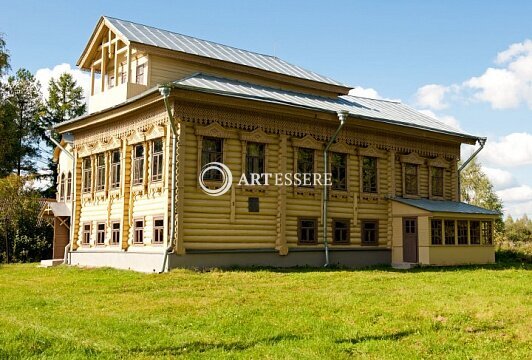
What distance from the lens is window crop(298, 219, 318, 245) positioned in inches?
973

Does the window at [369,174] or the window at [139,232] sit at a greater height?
the window at [369,174]

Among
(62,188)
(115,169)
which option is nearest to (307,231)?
(115,169)

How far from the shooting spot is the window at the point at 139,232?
2334cm

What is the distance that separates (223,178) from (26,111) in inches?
1254

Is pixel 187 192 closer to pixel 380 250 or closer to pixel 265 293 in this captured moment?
pixel 265 293

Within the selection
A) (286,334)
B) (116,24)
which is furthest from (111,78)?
(286,334)

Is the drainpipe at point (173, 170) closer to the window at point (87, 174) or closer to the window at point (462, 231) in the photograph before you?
the window at point (87, 174)

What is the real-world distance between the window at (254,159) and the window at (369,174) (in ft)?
19.0

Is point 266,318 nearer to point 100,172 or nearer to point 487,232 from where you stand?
point 100,172

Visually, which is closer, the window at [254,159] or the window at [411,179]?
the window at [254,159]

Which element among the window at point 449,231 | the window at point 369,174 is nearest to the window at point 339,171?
the window at point 369,174

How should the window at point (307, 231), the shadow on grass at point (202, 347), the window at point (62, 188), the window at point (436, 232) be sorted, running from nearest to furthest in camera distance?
the shadow on grass at point (202, 347)
the window at point (307, 231)
the window at point (436, 232)
the window at point (62, 188)

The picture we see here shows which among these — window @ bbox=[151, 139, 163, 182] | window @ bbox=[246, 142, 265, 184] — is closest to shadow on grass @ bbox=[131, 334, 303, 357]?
window @ bbox=[151, 139, 163, 182]

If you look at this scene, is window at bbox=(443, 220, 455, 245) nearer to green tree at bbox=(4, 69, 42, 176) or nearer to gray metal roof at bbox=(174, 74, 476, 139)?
Answer: gray metal roof at bbox=(174, 74, 476, 139)
